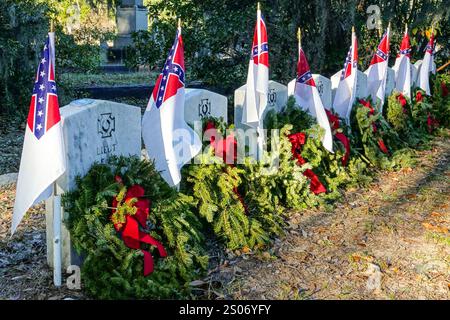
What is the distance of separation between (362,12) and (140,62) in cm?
465

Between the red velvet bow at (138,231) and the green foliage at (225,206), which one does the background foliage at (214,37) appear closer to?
the green foliage at (225,206)

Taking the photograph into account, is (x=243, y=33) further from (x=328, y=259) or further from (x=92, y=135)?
(x=92, y=135)

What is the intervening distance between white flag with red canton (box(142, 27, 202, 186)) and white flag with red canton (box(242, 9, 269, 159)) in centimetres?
123

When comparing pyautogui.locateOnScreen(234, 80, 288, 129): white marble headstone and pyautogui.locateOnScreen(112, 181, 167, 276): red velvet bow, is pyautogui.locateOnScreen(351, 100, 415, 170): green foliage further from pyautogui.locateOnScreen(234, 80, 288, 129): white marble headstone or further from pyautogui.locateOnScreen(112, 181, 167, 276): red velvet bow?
pyautogui.locateOnScreen(112, 181, 167, 276): red velvet bow

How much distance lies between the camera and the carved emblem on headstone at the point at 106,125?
461 centimetres

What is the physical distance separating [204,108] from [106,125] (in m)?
1.47

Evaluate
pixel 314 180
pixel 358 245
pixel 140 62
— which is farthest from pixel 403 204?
pixel 140 62

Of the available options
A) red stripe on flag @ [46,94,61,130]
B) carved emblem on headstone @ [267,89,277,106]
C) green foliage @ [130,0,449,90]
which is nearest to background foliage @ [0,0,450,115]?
green foliage @ [130,0,449,90]

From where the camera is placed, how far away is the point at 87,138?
447cm

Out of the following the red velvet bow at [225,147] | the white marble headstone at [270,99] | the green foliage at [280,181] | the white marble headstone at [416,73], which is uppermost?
the white marble headstone at [416,73]

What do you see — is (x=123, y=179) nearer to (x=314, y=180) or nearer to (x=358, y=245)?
(x=358, y=245)

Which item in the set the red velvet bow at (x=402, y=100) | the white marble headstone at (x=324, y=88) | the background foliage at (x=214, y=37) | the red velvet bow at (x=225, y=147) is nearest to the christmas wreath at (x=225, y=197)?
the red velvet bow at (x=225, y=147)

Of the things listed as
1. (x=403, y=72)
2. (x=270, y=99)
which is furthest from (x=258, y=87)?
(x=403, y=72)

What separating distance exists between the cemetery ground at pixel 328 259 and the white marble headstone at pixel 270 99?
3.85 feet
